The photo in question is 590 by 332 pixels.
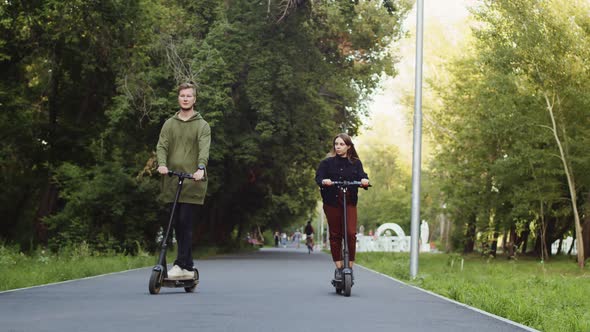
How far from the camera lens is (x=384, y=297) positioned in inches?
445

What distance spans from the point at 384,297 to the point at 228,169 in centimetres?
2470

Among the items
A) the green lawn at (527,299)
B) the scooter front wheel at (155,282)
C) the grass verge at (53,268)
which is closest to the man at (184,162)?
the scooter front wheel at (155,282)

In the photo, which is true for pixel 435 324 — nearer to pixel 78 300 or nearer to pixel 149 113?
pixel 78 300

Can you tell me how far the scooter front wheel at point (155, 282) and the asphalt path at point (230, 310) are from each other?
0.14 metres

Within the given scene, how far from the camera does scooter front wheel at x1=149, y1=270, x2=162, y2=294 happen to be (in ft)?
34.6

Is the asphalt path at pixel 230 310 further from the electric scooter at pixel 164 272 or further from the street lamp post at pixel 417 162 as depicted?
the street lamp post at pixel 417 162

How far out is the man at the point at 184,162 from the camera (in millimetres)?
10820

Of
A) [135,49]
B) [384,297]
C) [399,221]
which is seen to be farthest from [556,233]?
[399,221]

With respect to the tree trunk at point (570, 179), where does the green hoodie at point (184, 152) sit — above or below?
below

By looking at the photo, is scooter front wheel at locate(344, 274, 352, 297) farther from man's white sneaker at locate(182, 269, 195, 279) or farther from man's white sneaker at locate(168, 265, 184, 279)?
man's white sneaker at locate(168, 265, 184, 279)

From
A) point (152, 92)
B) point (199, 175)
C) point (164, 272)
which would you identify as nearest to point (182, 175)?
point (199, 175)

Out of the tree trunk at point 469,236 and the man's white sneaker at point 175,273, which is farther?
the tree trunk at point 469,236

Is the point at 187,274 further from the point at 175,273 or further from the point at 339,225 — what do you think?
the point at 339,225

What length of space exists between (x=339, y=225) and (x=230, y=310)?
120 inches
